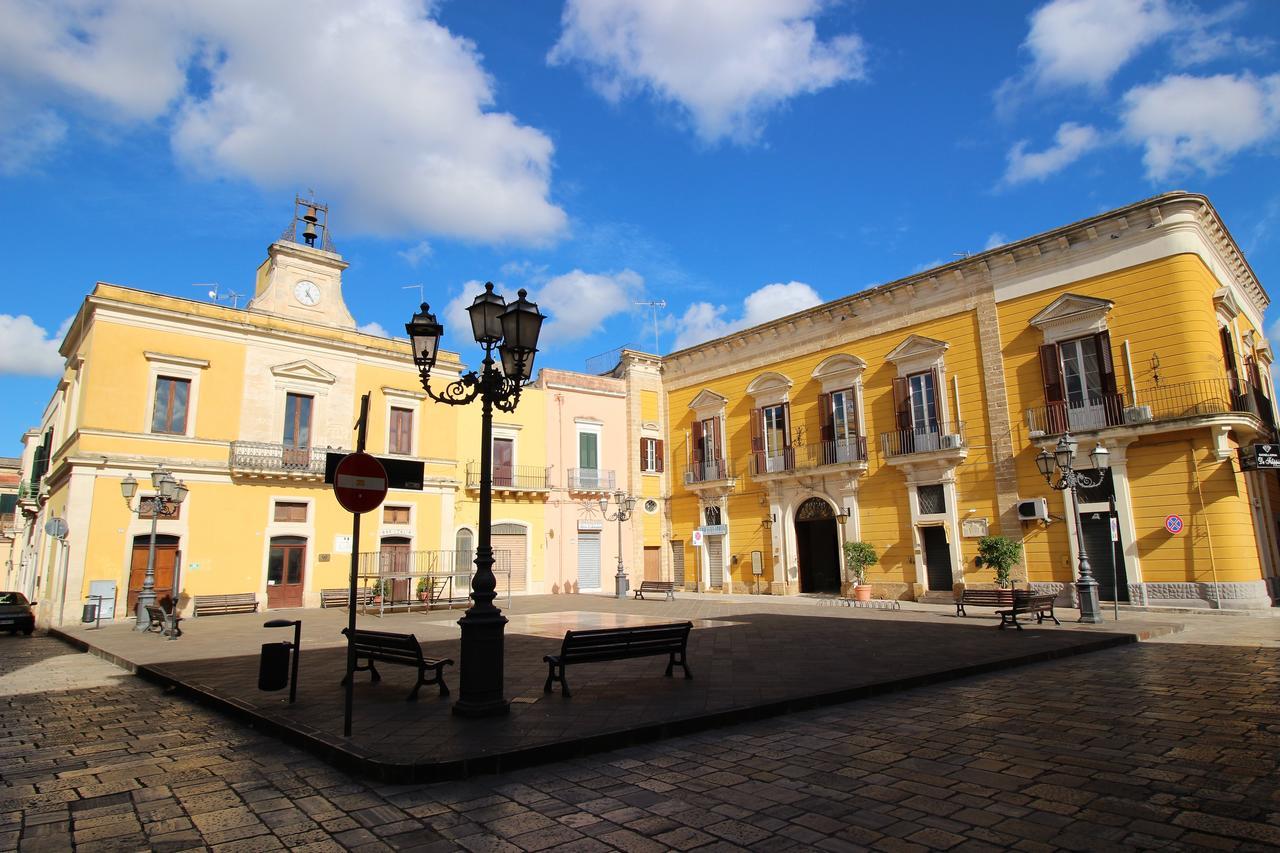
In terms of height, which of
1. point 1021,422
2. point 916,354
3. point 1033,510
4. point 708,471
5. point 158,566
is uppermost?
point 916,354

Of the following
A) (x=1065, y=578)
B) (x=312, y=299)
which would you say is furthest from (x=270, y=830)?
Result: (x=312, y=299)

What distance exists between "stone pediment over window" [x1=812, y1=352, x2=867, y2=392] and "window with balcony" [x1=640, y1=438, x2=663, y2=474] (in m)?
7.49

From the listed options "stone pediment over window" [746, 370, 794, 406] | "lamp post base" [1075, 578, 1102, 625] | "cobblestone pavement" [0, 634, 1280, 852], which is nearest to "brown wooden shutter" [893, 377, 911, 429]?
"stone pediment over window" [746, 370, 794, 406]

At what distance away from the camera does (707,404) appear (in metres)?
27.0

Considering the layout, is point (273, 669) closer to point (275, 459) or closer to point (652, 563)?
point (275, 459)

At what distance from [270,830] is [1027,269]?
20403mm

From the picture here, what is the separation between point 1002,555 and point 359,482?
16.7 m

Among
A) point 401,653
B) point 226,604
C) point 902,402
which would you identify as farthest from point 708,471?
point 401,653

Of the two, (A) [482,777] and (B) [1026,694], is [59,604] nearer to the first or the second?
(A) [482,777]

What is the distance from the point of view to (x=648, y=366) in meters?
29.1

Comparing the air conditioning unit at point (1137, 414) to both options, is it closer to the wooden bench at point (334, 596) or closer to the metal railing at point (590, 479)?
the metal railing at point (590, 479)

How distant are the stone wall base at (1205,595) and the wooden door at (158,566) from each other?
23629 mm

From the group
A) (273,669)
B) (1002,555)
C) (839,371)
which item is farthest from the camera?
(839,371)

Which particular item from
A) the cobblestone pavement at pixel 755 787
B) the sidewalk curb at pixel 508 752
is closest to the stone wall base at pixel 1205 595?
the sidewalk curb at pixel 508 752
